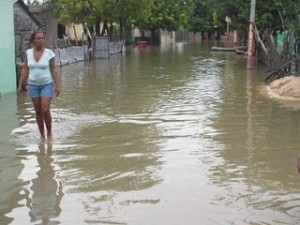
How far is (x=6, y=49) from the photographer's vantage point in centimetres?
1402

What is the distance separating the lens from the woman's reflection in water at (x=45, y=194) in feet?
16.9

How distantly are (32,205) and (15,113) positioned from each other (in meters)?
6.34

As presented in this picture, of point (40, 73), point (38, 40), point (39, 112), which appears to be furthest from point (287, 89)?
point (38, 40)

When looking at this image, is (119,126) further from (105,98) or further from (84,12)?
(84,12)

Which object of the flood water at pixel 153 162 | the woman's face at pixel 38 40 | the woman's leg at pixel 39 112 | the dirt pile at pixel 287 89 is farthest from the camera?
the dirt pile at pixel 287 89

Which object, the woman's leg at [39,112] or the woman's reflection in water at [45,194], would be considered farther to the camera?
the woman's leg at [39,112]

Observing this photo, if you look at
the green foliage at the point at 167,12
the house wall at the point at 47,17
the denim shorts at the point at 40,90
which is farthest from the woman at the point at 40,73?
the house wall at the point at 47,17

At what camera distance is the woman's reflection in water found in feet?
16.9

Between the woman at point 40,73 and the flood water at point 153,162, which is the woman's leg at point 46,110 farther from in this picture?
the flood water at point 153,162

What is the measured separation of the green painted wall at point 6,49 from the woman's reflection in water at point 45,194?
714cm

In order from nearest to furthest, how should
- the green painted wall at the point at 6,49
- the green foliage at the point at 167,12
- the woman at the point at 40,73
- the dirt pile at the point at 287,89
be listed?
1. the woman at the point at 40,73
2. the dirt pile at the point at 287,89
3. the green painted wall at the point at 6,49
4. the green foliage at the point at 167,12

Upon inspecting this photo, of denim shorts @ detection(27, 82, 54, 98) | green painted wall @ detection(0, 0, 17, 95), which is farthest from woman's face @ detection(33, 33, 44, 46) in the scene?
green painted wall @ detection(0, 0, 17, 95)

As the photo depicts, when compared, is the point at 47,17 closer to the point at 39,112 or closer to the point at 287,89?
the point at 287,89

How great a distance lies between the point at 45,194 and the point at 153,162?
1805mm
